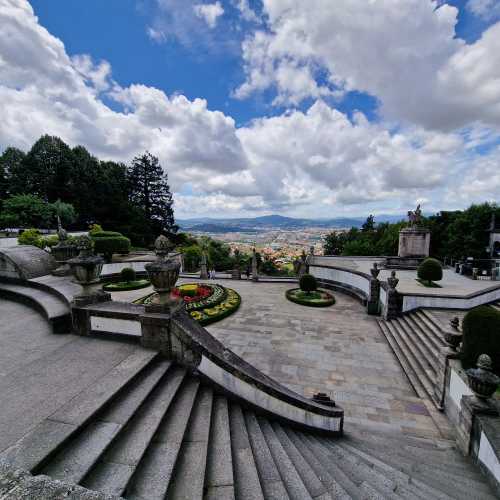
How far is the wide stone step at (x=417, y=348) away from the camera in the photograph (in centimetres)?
826

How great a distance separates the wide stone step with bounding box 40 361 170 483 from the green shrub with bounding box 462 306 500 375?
738cm

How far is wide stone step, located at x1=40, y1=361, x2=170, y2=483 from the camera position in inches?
95.0

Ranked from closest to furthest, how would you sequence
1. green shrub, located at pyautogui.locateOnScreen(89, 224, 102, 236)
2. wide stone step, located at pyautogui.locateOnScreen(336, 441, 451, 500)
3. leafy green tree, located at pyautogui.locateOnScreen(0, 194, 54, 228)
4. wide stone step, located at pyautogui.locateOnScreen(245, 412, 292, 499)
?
wide stone step, located at pyautogui.locateOnScreen(245, 412, 292, 499) → wide stone step, located at pyautogui.locateOnScreen(336, 441, 451, 500) → green shrub, located at pyautogui.locateOnScreen(89, 224, 102, 236) → leafy green tree, located at pyautogui.locateOnScreen(0, 194, 54, 228)

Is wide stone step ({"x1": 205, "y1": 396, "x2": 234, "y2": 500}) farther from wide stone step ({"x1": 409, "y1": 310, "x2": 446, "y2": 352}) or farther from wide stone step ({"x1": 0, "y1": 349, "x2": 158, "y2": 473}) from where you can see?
wide stone step ({"x1": 409, "y1": 310, "x2": 446, "y2": 352})

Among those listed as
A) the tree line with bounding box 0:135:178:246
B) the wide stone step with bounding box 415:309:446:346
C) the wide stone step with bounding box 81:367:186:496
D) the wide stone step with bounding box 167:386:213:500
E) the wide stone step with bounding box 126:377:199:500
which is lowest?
the wide stone step with bounding box 415:309:446:346

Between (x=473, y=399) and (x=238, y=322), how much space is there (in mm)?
9199

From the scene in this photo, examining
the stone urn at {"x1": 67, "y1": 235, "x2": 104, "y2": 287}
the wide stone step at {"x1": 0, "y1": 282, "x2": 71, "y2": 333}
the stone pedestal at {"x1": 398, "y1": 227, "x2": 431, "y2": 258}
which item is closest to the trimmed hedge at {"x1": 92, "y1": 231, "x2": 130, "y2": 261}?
the wide stone step at {"x1": 0, "y1": 282, "x2": 71, "y2": 333}

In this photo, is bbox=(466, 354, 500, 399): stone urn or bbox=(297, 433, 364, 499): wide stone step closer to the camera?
bbox=(297, 433, 364, 499): wide stone step

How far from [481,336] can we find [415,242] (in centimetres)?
1880

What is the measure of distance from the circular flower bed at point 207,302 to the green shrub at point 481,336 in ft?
32.4

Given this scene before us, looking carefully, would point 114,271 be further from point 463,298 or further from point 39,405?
point 463,298

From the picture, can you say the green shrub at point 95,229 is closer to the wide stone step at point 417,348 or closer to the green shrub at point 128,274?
the green shrub at point 128,274

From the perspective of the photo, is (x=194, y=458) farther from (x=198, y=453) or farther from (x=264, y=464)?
(x=264, y=464)

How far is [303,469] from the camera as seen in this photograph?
3.93 meters
